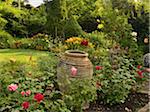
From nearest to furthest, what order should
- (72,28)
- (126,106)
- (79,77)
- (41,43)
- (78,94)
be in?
(78,94) < (79,77) < (126,106) < (41,43) < (72,28)

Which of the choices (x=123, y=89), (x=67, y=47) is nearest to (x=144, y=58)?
(x=67, y=47)

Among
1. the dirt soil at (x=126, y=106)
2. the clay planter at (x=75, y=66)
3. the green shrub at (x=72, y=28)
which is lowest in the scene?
the dirt soil at (x=126, y=106)

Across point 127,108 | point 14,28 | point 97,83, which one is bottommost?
point 127,108

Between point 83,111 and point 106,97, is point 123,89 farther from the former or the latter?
point 83,111

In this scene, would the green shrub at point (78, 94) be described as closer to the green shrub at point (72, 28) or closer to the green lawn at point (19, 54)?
the green lawn at point (19, 54)

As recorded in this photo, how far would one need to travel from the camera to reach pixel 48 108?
3908 millimetres

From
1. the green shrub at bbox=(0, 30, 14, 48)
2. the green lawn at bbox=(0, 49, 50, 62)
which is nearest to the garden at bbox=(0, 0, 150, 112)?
the green lawn at bbox=(0, 49, 50, 62)

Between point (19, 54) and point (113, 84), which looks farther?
point (19, 54)

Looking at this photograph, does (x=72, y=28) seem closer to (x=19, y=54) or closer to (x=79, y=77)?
(x=19, y=54)

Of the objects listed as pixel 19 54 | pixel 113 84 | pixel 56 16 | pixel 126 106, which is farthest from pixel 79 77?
pixel 56 16

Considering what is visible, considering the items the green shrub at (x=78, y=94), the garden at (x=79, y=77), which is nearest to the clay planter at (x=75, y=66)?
the garden at (x=79, y=77)

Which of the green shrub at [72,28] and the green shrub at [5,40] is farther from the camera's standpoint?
the green shrub at [5,40]

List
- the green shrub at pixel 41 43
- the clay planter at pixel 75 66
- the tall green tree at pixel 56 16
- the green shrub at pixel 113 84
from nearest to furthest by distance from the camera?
the clay planter at pixel 75 66 → the green shrub at pixel 113 84 → the green shrub at pixel 41 43 → the tall green tree at pixel 56 16

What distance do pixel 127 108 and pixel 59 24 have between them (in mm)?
6696
